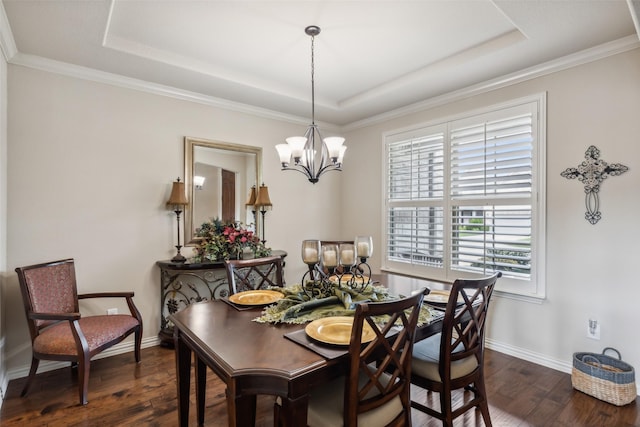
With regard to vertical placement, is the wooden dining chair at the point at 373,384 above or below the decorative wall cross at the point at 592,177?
below

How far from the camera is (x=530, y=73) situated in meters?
2.89

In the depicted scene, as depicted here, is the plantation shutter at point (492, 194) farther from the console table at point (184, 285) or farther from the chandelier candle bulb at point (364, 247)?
the console table at point (184, 285)

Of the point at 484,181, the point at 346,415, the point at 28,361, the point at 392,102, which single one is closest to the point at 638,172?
the point at 484,181

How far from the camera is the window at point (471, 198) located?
9.53 feet

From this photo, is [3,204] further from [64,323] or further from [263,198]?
[263,198]

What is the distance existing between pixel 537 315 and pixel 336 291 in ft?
6.89

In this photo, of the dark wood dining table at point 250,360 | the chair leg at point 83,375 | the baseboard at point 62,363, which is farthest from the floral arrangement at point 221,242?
the dark wood dining table at point 250,360

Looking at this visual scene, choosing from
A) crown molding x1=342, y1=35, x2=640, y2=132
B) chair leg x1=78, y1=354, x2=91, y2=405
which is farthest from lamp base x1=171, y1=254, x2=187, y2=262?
crown molding x1=342, y1=35, x2=640, y2=132

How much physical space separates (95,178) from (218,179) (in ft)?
3.73

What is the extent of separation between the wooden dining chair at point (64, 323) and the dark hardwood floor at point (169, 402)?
147 millimetres

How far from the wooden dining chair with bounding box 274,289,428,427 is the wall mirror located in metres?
2.40

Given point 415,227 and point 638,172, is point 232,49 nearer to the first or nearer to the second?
point 415,227

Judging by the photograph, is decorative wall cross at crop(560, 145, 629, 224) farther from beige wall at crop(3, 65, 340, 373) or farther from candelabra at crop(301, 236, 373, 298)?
beige wall at crop(3, 65, 340, 373)

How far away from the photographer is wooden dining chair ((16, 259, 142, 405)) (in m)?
2.28
